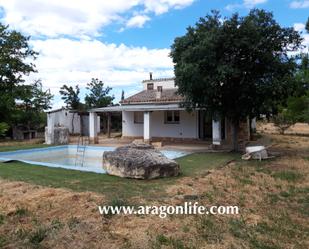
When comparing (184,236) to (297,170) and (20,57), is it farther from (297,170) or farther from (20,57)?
(20,57)

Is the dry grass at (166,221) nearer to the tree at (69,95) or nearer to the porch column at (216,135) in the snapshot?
the porch column at (216,135)

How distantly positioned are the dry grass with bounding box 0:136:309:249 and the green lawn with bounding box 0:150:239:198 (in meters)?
0.43

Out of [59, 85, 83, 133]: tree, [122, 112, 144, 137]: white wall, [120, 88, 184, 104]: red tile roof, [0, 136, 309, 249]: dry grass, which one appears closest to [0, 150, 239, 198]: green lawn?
[0, 136, 309, 249]: dry grass

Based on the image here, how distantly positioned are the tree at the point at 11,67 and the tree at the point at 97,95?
28.0 ft

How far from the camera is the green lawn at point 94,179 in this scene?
26.1 feet

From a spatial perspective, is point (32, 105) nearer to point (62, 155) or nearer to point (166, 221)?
point (62, 155)

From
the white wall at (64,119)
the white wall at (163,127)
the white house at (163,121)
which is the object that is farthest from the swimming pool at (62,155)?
the white wall at (163,127)

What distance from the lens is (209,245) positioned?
490 cm

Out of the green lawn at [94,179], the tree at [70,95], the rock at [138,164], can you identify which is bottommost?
the green lawn at [94,179]

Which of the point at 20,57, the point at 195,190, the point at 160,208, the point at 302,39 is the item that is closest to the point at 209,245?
the point at 160,208

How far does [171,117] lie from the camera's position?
868 inches

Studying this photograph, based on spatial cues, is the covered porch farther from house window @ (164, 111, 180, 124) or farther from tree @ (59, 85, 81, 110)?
tree @ (59, 85, 81, 110)

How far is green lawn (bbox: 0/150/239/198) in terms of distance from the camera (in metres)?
7.95

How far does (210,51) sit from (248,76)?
6.64 feet
